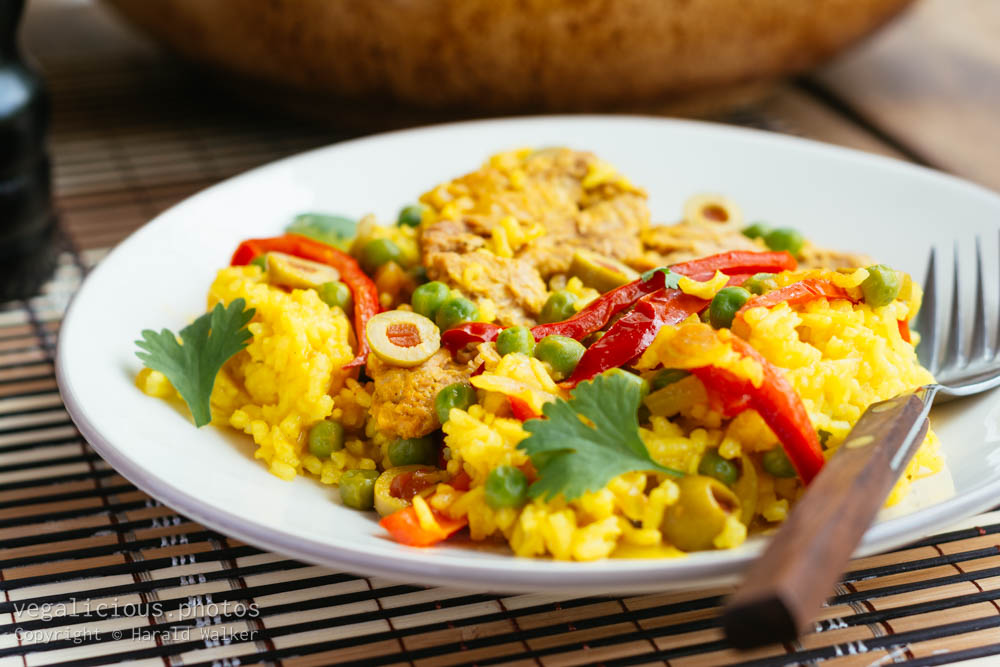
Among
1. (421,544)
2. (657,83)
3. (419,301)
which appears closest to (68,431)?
(419,301)

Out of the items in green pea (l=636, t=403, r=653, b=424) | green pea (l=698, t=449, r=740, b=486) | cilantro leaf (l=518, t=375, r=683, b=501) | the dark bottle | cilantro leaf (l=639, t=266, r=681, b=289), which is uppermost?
cilantro leaf (l=639, t=266, r=681, b=289)

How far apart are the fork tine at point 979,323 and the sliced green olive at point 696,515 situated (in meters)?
1.25

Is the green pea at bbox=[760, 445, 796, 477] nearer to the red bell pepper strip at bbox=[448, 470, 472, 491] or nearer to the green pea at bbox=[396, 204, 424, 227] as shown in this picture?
the red bell pepper strip at bbox=[448, 470, 472, 491]

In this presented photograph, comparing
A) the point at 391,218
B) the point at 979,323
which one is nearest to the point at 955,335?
the point at 979,323

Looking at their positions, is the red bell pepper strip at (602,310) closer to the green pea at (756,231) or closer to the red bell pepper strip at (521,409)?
the red bell pepper strip at (521,409)

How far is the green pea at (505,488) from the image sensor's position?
91.4 inches

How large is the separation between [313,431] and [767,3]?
3.11 metres

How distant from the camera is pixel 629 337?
2.67 metres

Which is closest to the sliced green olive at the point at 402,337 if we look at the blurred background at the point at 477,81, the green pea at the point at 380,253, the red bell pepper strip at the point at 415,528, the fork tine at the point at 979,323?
the green pea at the point at 380,253

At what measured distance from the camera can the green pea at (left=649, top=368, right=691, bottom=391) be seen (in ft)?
8.28

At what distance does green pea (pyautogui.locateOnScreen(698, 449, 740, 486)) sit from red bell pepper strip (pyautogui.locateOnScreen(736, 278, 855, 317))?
426 millimetres

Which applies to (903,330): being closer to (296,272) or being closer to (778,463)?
(778,463)

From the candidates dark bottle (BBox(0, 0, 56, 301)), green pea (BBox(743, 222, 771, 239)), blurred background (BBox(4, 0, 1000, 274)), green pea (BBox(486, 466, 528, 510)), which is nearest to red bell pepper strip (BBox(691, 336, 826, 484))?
green pea (BBox(486, 466, 528, 510))

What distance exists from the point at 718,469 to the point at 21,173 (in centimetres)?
309
